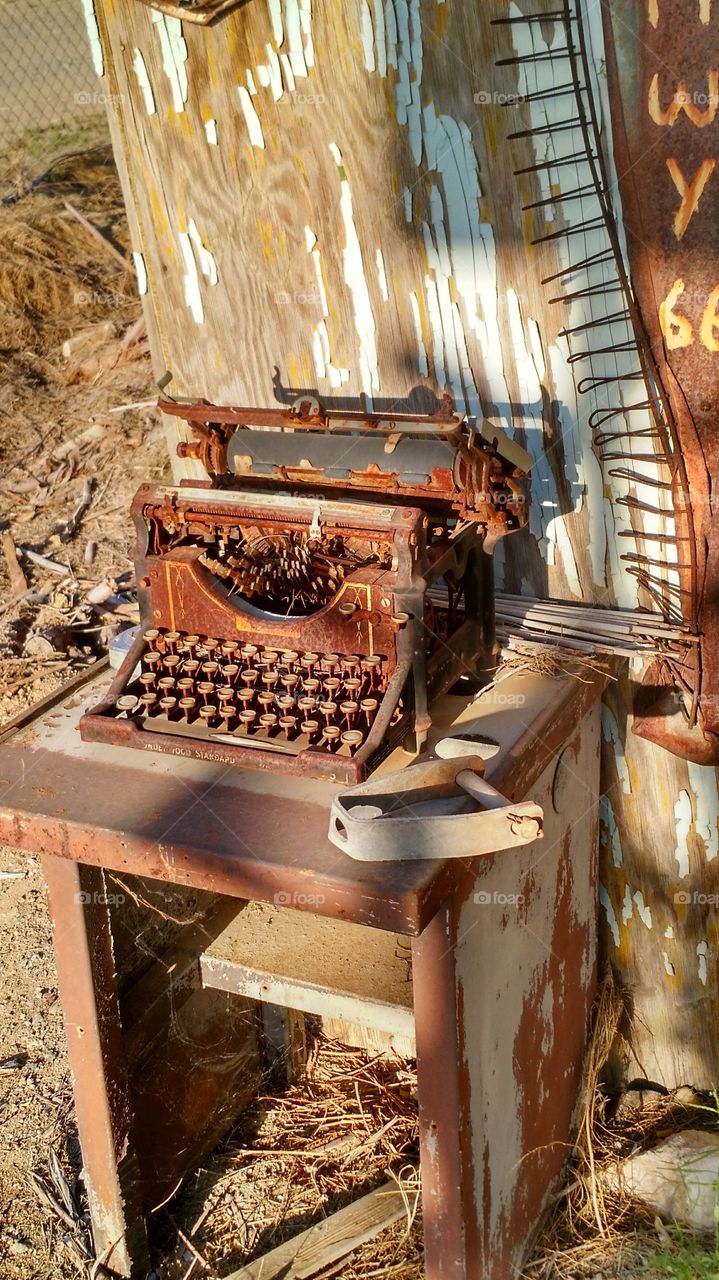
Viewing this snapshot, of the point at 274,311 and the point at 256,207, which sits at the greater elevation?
the point at 256,207

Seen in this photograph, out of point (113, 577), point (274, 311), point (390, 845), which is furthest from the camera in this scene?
point (113, 577)

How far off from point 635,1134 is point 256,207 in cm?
248

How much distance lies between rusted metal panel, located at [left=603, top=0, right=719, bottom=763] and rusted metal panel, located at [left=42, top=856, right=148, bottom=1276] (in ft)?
4.66

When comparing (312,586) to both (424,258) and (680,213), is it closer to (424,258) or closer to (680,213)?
(424,258)

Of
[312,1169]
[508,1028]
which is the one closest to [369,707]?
[508,1028]

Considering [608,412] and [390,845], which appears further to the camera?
[608,412]

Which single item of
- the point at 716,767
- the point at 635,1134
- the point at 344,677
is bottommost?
the point at 635,1134

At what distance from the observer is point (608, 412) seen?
2527 millimetres

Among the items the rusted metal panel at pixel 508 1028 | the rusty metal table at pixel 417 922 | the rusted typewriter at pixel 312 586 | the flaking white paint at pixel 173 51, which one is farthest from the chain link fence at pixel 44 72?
the rusted metal panel at pixel 508 1028

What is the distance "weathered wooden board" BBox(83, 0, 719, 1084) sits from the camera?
7.99ft

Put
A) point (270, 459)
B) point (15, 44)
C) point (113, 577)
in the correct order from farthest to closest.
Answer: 1. point (15, 44)
2. point (113, 577)
3. point (270, 459)

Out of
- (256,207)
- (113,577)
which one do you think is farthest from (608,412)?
(113,577)

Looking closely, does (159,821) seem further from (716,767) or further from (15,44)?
(15,44)

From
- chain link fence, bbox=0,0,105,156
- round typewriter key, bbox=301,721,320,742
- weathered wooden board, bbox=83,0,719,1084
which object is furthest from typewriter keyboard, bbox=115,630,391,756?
chain link fence, bbox=0,0,105,156
